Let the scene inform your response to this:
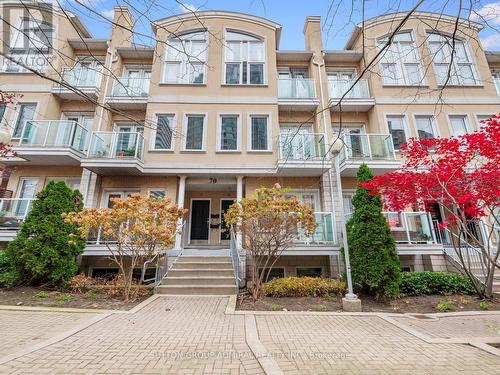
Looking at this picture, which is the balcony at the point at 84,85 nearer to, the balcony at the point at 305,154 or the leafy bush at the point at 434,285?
the balcony at the point at 305,154

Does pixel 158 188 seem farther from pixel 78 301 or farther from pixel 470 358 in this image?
pixel 470 358

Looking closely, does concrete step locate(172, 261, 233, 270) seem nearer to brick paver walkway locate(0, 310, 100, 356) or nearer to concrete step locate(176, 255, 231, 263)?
concrete step locate(176, 255, 231, 263)

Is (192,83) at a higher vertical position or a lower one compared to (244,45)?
lower

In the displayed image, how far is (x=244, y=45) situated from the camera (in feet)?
42.2

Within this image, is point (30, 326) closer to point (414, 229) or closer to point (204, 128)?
point (204, 128)

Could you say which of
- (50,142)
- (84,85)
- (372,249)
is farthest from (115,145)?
(372,249)

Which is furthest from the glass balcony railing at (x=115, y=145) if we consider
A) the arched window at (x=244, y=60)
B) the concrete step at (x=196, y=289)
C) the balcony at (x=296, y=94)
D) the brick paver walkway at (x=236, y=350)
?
the balcony at (x=296, y=94)

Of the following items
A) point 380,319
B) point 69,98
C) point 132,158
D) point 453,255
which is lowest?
point 380,319

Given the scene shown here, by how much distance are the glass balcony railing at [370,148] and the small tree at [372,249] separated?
8.86 ft

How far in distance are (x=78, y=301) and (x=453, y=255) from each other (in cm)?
1254

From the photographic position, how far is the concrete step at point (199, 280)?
8.29 m

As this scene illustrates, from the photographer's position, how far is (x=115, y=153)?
10445 mm

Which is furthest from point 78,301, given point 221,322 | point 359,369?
point 359,369

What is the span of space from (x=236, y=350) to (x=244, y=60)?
1248 cm
